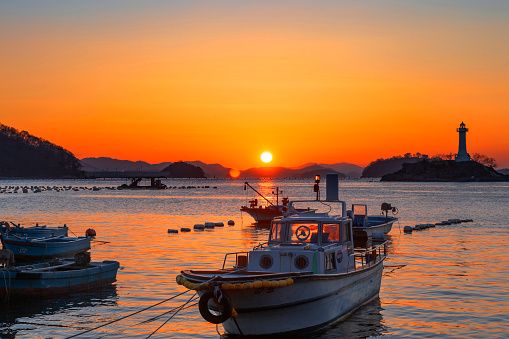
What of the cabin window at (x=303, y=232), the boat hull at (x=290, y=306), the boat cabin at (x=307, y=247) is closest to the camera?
the boat hull at (x=290, y=306)

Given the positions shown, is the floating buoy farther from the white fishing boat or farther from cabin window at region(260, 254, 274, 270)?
cabin window at region(260, 254, 274, 270)

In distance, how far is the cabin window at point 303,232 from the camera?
22.1 meters

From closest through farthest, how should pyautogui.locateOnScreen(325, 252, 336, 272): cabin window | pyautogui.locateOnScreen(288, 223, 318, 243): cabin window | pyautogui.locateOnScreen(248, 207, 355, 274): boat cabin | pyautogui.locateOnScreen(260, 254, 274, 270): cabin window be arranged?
pyautogui.locateOnScreen(248, 207, 355, 274): boat cabin < pyautogui.locateOnScreen(260, 254, 274, 270): cabin window < pyautogui.locateOnScreen(325, 252, 336, 272): cabin window < pyautogui.locateOnScreen(288, 223, 318, 243): cabin window

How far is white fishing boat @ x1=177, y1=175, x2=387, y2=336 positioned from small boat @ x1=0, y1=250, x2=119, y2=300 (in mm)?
9673

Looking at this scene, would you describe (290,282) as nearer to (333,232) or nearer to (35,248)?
(333,232)

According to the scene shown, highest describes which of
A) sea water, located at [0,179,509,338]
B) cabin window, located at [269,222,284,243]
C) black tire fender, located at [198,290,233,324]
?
cabin window, located at [269,222,284,243]

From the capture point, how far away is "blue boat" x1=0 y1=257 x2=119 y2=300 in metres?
25.1

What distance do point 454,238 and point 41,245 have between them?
119 feet

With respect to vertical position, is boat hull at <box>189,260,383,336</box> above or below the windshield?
below

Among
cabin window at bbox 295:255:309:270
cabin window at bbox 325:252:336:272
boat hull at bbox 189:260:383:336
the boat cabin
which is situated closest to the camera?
boat hull at bbox 189:260:383:336

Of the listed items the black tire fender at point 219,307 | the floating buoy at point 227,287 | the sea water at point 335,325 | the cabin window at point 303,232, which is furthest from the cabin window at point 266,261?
the floating buoy at point 227,287

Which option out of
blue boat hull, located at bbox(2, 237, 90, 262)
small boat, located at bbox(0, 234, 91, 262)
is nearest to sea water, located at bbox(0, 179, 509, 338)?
small boat, located at bbox(0, 234, 91, 262)

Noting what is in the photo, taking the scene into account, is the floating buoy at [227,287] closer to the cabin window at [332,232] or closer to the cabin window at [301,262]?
the cabin window at [301,262]

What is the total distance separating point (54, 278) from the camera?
26.1 meters
